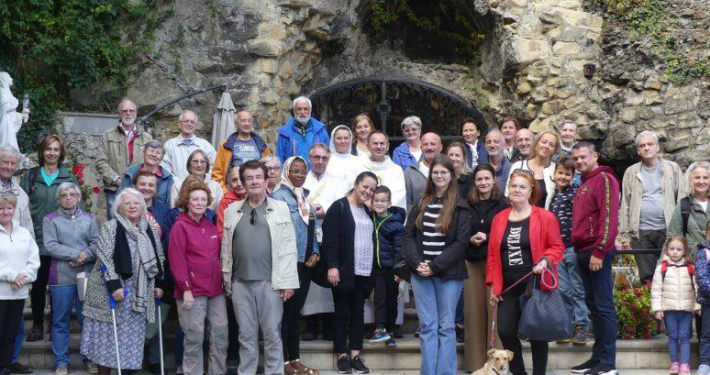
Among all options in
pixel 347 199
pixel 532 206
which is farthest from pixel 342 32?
pixel 532 206

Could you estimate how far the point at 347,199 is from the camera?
27.8 feet

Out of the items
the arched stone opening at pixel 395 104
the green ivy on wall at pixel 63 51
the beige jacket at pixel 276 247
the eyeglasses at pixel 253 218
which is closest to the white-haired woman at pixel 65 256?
the beige jacket at pixel 276 247

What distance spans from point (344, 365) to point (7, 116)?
531 cm

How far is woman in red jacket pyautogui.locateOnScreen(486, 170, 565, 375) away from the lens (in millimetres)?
7480

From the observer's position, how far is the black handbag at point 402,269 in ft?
25.8

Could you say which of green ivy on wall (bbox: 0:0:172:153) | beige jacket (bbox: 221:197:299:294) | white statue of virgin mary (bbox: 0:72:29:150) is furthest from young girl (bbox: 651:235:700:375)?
green ivy on wall (bbox: 0:0:172:153)

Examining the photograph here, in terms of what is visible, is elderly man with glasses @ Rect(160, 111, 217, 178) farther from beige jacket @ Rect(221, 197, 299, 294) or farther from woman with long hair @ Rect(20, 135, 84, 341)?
beige jacket @ Rect(221, 197, 299, 294)

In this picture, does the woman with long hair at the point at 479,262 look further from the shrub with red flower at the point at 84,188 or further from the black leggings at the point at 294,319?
Answer: the shrub with red flower at the point at 84,188

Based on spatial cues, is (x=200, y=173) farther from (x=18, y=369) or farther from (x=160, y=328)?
(x=18, y=369)

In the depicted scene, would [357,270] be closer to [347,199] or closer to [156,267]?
[347,199]

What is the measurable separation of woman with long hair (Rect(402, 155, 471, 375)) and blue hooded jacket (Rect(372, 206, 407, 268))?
28.7 inches

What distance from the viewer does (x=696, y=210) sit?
8.85 meters

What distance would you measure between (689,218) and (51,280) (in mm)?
5747

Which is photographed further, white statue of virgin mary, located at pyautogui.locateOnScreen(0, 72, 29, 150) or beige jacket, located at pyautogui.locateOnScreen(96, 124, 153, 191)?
white statue of virgin mary, located at pyautogui.locateOnScreen(0, 72, 29, 150)
